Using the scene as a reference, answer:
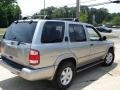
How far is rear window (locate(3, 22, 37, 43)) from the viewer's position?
5184 mm

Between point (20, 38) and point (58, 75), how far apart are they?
1307 mm

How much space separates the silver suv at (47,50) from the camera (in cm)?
502

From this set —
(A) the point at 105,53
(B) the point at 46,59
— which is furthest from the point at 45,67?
(A) the point at 105,53

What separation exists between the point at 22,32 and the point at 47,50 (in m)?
0.82

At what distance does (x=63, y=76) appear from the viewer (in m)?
5.78

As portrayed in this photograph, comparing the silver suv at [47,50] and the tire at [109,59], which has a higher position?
the silver suv at [47,50]

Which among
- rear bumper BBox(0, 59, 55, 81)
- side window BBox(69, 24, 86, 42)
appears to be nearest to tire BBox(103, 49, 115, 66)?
side window BBox(69, 24, 86, 42)

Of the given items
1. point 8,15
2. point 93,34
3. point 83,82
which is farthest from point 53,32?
point 8,15

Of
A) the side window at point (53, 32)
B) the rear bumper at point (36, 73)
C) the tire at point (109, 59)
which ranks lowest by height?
the tire at point (109, 59)

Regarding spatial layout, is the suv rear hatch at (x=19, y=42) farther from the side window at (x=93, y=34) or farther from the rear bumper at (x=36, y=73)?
the side window at (x=93, y=34)

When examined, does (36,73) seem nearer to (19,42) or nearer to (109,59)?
(19,42)

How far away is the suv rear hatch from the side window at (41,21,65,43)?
278 millimetres

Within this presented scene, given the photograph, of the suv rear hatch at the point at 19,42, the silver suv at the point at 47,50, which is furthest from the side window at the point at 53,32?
the suv rear hatch at the point at 19,42

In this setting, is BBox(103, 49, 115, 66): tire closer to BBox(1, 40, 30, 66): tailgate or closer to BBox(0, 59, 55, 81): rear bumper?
BBox(0, 59, 55, 81): rear bumper
